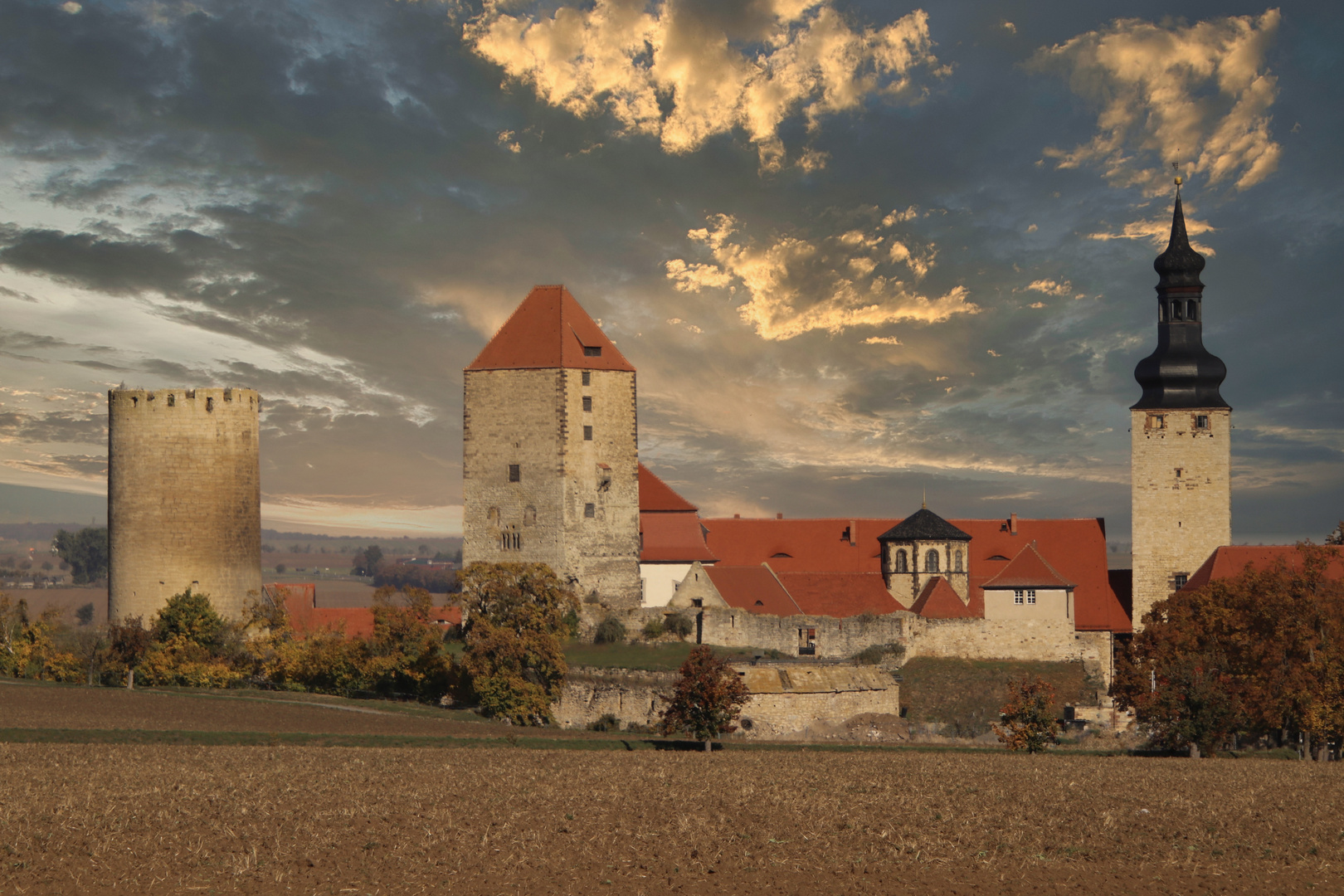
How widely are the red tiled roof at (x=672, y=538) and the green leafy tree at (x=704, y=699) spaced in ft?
59.4

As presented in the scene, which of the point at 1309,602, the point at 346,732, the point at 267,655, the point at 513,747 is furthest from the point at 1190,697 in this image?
the point at 267,655

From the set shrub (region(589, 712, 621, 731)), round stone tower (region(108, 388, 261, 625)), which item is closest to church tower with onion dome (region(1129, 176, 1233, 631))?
shrub (region(589, 712, 621, 731))

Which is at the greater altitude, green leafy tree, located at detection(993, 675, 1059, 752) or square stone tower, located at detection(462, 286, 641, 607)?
square stone tower, located at detection(462, 286, 641, 607)

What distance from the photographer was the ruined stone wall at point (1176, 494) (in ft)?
185

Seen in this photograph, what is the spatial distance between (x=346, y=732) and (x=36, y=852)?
58.3 feet

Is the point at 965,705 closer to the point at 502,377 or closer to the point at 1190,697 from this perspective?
the point at 1190,697

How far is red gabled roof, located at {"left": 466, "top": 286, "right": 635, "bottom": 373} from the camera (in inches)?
2135

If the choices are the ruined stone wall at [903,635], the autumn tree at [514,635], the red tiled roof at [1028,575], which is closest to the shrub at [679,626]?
the ruined stone wall at [903,635]

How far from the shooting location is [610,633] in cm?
5103

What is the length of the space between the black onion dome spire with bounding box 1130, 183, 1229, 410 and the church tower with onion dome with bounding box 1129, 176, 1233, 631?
4 cm

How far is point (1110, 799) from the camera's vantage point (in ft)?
84.9

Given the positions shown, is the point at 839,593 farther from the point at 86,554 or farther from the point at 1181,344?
the point at 86,554

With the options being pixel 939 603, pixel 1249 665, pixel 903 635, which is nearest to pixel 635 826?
pixel 1249 665

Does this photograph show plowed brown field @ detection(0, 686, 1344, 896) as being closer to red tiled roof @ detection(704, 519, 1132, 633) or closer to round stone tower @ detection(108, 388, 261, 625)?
round stone tower @ detection(108, 388, 261, 625)
